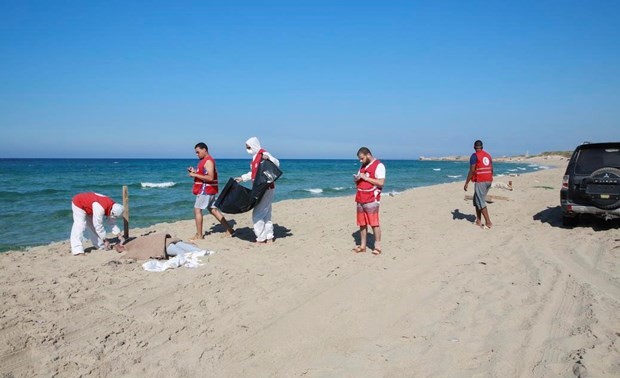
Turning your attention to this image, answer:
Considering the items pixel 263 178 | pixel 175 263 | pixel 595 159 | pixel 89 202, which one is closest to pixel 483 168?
pixel 595 159

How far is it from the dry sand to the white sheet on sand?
0.18m

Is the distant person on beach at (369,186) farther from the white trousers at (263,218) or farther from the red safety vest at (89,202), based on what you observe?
the red safety vest at (89,202)

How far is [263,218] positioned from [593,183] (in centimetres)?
638

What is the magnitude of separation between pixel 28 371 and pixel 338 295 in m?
3.12

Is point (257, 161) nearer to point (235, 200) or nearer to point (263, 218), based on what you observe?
point (235, 200)

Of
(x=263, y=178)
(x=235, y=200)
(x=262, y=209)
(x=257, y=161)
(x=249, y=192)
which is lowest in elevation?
(x=262, y=209)

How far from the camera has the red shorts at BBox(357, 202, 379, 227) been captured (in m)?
6.43

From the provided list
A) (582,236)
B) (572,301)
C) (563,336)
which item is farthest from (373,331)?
(582,236)

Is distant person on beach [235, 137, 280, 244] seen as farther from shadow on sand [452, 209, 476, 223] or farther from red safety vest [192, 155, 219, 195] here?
shadow on sand [452, 209, 476, 223]

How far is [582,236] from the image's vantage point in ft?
24.2

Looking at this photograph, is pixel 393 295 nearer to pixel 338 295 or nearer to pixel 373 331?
pixel 338 295

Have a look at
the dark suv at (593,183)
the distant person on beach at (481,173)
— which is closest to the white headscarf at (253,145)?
the distant person on beach at (481,173)

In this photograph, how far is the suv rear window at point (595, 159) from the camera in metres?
7.57

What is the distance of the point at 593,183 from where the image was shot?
7422 mm
